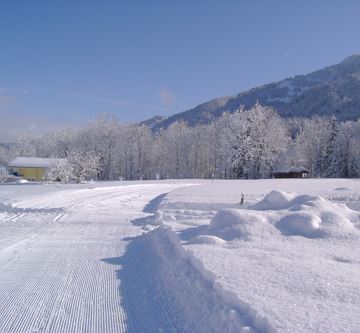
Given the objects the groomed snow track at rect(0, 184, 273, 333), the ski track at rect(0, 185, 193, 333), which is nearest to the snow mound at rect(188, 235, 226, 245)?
the groomed snow track at rect(0, 184, 273, 333)

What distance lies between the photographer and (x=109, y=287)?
705 cm

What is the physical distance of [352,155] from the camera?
6475cm

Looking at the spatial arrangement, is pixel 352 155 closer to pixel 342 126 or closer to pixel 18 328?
pixel 342 126

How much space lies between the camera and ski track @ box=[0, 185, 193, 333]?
5.46 m

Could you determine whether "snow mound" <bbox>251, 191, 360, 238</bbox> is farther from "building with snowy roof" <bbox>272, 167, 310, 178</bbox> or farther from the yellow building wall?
the yellow building wall

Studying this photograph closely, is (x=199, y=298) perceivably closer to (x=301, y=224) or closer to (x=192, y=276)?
(x=192, y=276)

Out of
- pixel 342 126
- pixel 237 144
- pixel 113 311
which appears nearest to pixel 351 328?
pixel 113 311

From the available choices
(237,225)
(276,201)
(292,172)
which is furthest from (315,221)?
(292,172)

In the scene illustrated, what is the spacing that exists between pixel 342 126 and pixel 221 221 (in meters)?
66.1

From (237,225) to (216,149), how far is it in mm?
59396

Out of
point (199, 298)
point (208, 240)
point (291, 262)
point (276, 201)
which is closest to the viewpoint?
point (199, 298)

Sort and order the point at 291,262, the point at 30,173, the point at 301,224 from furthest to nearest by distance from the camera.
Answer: the point at 30,173
the point at 301,224
the point at 291,262

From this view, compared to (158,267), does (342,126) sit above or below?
above

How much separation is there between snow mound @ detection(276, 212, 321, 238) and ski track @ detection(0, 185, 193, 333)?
3.92 metres
